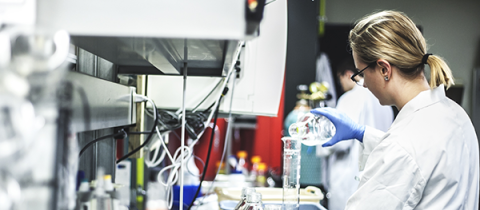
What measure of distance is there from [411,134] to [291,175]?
1.24ft

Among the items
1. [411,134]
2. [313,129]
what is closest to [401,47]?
A: [411,134]

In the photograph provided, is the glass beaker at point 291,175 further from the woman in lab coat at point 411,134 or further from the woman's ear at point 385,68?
the woman's ear at point 385,68

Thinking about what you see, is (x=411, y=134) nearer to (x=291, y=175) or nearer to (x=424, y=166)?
(x=424, y=166)

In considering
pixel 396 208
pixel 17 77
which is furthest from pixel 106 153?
pixel 396 208

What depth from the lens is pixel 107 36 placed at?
49cm

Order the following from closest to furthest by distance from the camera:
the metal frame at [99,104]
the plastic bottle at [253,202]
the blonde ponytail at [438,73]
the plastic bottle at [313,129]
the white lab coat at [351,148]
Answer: the metal frame at [99,104], the plastic bottle at [253,202], the blonde ponytail at [438,73], the plastic bottle at [313,129], the white lab coat at [351,148]

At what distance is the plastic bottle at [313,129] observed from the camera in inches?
47.8

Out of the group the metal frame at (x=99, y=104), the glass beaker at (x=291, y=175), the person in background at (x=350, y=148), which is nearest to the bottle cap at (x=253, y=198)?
the glass beaker at (x=291, y=175)

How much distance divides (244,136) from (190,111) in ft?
7.65

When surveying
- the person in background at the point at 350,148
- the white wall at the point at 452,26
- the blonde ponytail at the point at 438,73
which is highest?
the white wall at the point at 452,26

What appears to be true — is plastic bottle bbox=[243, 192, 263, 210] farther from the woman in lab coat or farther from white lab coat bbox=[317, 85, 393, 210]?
white lab coat bbox=[317, 85, 393, 210]

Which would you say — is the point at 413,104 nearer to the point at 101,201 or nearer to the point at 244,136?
the point at 101,201

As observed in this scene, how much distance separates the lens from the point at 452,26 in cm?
380

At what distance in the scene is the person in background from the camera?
2631mm
